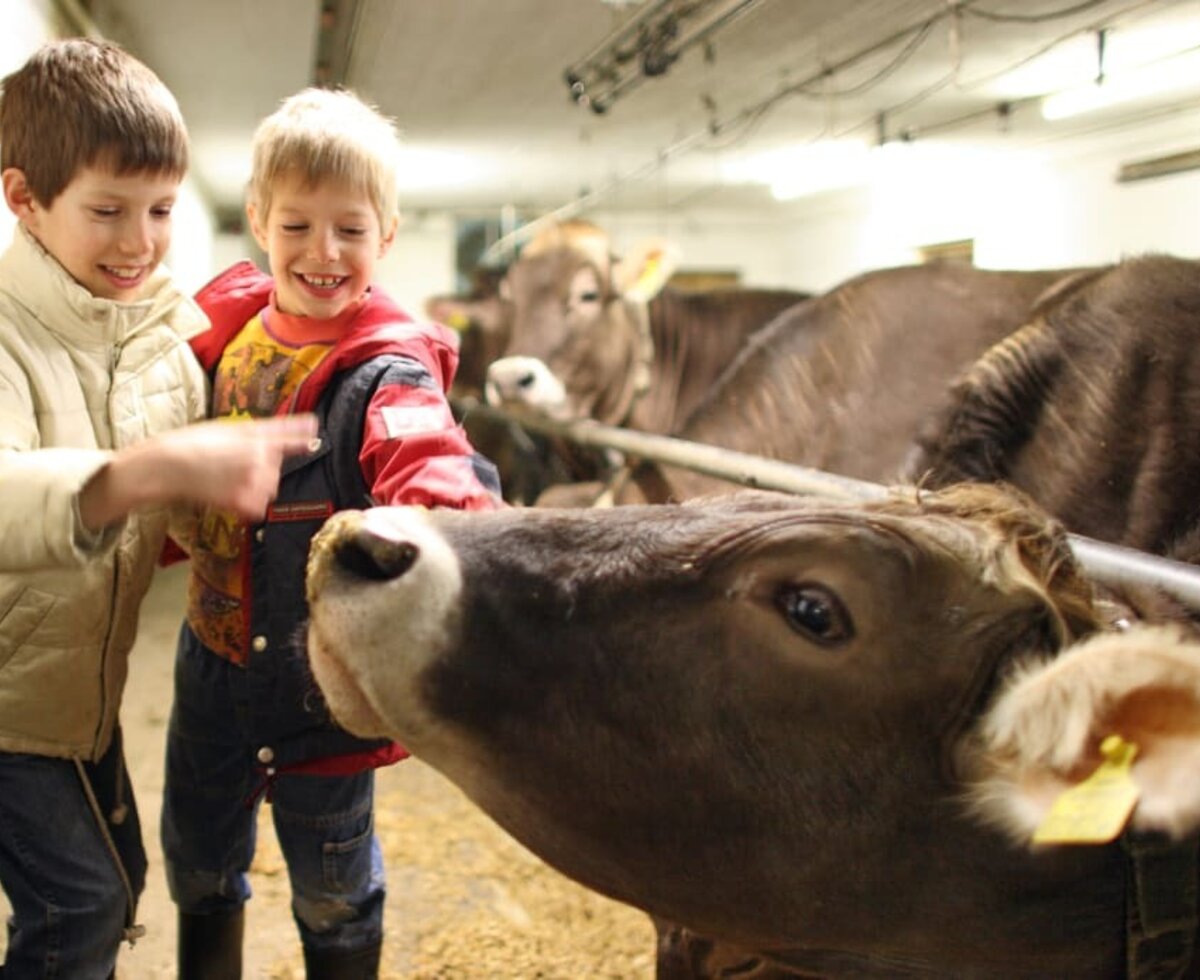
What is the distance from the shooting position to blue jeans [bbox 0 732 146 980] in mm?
1521

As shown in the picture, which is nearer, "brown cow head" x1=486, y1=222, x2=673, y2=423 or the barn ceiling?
the barn ceiling

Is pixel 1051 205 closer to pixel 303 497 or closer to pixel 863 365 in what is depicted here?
pixel 863 365

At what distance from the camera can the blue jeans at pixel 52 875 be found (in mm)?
1521

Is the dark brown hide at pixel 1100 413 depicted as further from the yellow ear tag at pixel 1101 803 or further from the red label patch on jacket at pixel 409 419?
the red label patch on jacket at pixel 409 419

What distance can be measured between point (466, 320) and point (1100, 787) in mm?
7227

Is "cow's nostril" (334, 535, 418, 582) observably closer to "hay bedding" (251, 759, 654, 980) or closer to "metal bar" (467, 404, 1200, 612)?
"metal bar" (467, 404, 1200, 612)

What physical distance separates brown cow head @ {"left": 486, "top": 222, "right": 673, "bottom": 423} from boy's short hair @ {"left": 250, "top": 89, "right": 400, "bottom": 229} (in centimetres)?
358

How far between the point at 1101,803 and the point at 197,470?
0.97m

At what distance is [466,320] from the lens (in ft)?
26.1

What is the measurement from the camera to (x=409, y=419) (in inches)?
57.8

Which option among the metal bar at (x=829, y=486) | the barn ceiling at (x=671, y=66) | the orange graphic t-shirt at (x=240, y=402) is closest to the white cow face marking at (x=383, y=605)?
the orange graphic t-shirt at (x=240, y=402)

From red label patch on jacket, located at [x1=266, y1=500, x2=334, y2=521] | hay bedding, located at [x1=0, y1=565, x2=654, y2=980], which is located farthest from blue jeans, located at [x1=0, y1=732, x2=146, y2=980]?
hay bedding, located at [x1=0, y1=565, x2=654, y2=980]

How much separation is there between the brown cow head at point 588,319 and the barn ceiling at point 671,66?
791 millimetres

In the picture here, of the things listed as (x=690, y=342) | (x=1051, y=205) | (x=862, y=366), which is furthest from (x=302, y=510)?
(x=1051, y=205)
